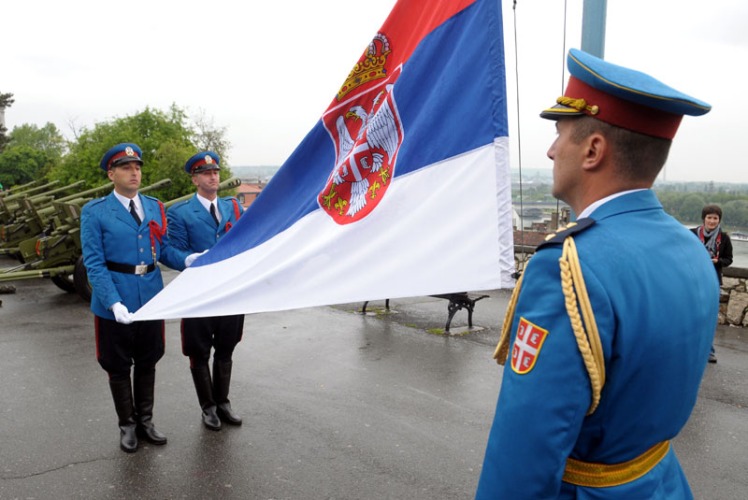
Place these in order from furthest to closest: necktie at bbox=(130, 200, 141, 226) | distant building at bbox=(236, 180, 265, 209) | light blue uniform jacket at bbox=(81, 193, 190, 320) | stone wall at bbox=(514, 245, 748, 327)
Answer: distant building at bbox=(236, 180, 265, 209) < stone wall at bbox=(514, 245, 748, 327) < necktie at bbox=(130, 200, 141, 226) < light blue uniform jacket at bbox=(81, 193, 190, 320)

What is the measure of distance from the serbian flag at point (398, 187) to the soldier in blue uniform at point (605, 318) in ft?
2.65

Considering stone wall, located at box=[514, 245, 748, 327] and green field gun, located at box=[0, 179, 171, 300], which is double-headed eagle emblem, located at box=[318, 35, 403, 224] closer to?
stone wall, located at box=[514, 245, 748, 327]

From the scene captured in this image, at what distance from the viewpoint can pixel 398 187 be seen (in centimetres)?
278

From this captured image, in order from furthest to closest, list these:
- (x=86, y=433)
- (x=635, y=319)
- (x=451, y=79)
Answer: (x=86, y=433), (x=451, y=79), (x=635, y=319)

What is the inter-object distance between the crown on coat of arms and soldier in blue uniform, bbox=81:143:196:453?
2.12 m

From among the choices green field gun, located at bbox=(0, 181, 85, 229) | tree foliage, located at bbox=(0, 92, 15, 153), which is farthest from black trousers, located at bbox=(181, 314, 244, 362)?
tree foliage, located at bbox=(0, 92, 15, 153)

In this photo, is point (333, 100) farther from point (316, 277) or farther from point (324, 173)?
point (316, 277)

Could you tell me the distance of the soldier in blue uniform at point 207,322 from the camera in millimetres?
5000

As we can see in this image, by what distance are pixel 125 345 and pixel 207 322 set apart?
1.96 ft

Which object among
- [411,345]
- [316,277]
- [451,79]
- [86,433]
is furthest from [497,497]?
[411,345]

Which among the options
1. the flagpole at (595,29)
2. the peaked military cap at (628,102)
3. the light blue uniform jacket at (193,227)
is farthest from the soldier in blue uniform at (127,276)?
the peaked military cap at (628,102)

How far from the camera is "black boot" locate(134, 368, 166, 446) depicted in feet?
15.8

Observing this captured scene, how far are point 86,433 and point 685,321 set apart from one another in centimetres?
456

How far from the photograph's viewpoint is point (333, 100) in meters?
3.11
